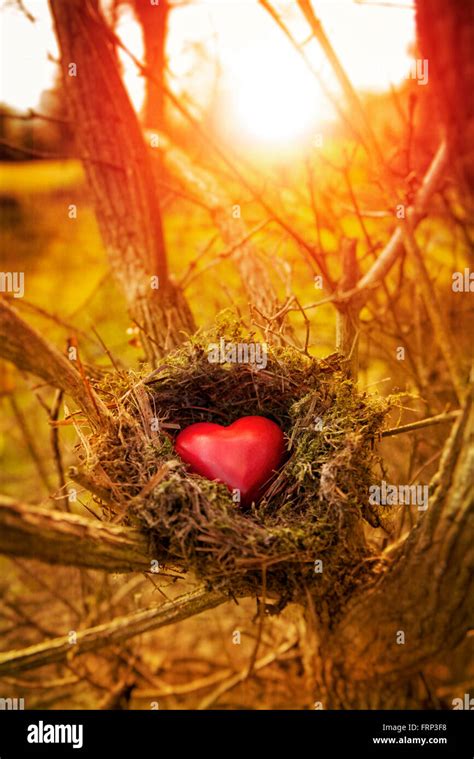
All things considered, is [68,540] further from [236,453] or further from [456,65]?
[456,65]

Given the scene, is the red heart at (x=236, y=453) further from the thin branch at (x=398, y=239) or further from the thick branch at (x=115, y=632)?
the thin branch at (x=398, y=239)

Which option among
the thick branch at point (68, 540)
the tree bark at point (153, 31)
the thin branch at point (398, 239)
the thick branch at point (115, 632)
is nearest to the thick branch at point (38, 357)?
the thick branch at point (68, 540)

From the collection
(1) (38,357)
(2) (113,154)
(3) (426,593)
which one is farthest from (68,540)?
(2) (113,154)

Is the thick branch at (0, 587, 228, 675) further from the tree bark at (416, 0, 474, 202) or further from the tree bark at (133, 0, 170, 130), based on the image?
the tree bark at (416, 0, 474, 202)

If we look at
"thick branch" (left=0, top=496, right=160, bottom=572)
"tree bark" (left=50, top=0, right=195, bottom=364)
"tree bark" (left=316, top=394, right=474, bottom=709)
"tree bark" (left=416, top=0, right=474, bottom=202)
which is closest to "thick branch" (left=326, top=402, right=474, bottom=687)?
"tree bark" (left=316, top=394, right=474, bottom=709)

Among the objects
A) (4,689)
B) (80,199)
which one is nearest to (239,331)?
(4,689)

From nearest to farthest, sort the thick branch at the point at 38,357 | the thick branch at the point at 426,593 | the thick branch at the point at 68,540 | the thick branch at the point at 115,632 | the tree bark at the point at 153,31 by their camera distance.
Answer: the thick branch at the point at 68,540, the thick branch at the point at 38,357, the thick branch at the point at 426,593, the thick branch at the point at 115,632, the tree bark at the point at 153,31

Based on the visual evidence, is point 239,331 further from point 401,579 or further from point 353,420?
point 401,579
